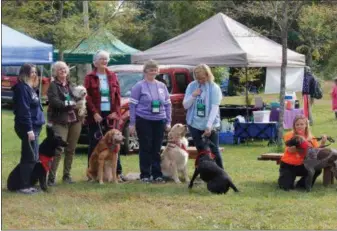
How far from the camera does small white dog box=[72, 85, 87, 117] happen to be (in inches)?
380

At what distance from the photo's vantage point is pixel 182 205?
8.15 meters

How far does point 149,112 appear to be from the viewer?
32.0ft

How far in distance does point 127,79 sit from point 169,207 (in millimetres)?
6653

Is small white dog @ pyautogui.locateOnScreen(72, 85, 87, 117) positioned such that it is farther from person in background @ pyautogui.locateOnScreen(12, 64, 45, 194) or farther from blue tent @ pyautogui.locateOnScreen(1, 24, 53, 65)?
blue tent @ pyautogui.locateOnScreen(1, 24, 53, 65)

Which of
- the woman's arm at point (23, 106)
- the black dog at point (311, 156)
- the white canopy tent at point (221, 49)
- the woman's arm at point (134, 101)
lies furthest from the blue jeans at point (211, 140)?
the white canopy tent at point (221, 49)

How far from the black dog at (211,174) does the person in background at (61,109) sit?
184 cm

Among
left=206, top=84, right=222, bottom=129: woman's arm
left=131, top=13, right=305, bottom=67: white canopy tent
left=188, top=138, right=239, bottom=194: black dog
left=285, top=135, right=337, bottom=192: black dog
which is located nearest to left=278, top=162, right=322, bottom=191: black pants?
left=285, top=135, right=337, bottom=192: black dog

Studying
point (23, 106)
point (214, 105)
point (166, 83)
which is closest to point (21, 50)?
point (166, 83)

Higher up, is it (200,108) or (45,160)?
(200,108)

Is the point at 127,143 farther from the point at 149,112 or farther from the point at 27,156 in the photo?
the point at 27,156

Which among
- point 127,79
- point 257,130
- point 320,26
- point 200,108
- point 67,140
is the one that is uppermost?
point 320,26

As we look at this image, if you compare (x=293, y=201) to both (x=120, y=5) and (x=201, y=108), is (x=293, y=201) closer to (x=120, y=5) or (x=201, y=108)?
(x=201, y=108)

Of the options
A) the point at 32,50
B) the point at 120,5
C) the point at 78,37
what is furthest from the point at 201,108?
the point at 120,5

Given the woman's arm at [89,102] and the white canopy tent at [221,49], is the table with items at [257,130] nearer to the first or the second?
the white canopy tent at [221,49]
